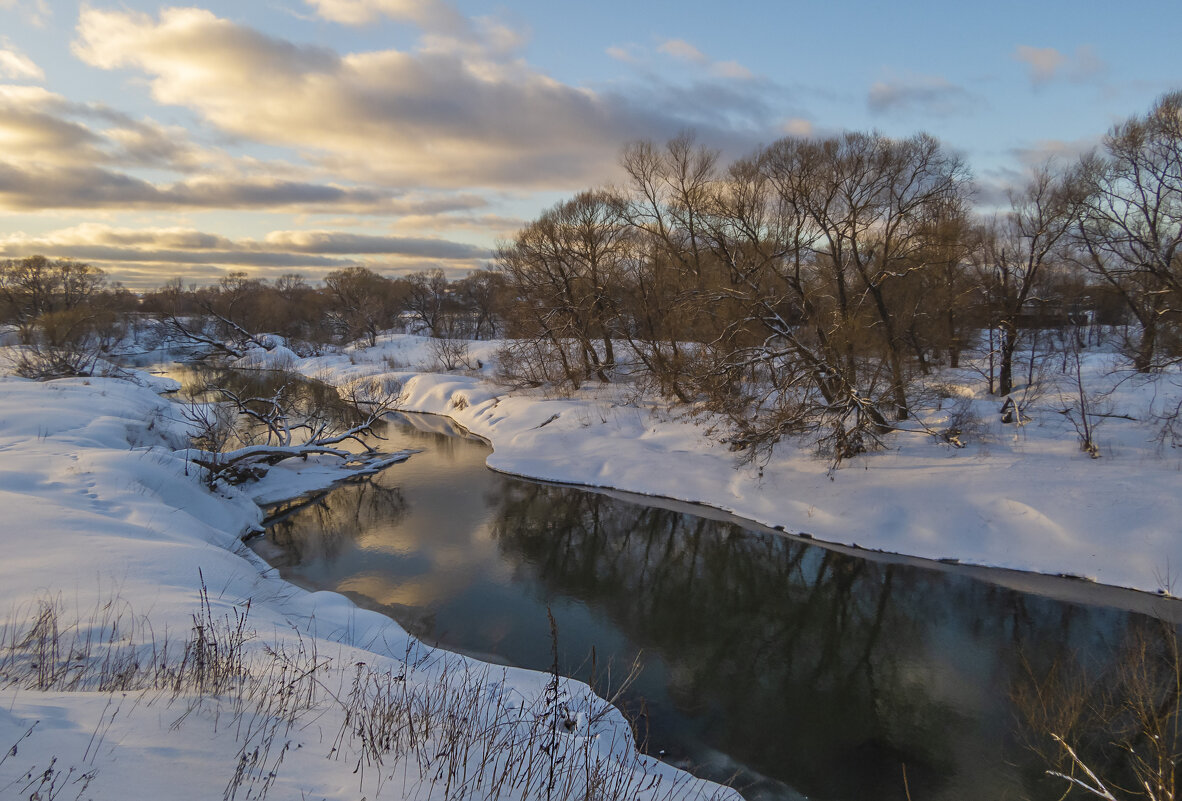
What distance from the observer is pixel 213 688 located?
449 cm

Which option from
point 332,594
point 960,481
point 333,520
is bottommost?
point 333,520

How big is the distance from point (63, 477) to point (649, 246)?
20661 millimetres

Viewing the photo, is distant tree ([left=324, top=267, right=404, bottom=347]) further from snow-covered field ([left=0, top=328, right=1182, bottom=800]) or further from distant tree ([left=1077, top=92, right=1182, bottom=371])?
distant tree ([left=1077, top=92, right=1182, bottom=371])

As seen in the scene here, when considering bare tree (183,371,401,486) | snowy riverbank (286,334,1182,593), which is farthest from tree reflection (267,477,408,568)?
snowy riverbank (286,334,1182,593)

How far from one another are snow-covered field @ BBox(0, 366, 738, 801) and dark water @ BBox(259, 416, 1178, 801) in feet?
3.77

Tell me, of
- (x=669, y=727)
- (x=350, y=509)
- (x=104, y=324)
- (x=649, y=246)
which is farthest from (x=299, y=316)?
(x=669, y=727)

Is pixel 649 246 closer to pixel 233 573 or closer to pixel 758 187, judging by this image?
pixel 758 187

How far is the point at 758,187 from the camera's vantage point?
1795 centimetres

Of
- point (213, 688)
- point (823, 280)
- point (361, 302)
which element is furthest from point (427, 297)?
point (213, 688)

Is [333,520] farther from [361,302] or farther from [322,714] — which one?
[361,302]

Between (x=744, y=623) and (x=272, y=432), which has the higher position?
(x=272, y=432)

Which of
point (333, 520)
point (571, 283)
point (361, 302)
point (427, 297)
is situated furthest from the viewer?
point (427, 297)

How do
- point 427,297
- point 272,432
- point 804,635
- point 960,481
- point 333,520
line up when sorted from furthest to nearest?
point 427,297, point 272,432, point 333,520, point 960,481, point 804,635

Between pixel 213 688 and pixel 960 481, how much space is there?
47.1 ft
